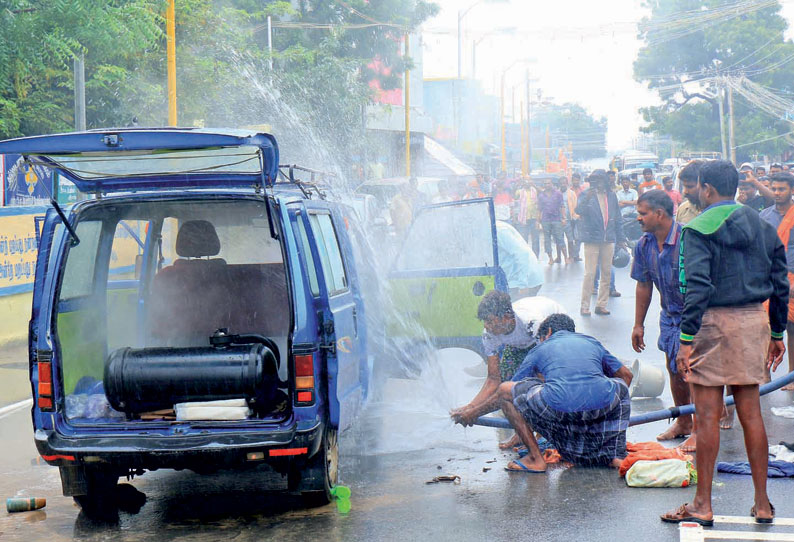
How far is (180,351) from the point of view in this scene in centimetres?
540

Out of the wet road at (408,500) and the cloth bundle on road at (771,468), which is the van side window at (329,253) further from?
the cloth bundle on road at (771,468)

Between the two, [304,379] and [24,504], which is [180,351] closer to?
[304,379]

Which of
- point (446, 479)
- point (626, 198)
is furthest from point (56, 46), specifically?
point (626, 198)

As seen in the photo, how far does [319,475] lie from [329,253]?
1.49 m

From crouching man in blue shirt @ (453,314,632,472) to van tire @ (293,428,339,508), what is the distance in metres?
1.34

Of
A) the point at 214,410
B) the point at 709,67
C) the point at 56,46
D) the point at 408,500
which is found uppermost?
the point at 709,67

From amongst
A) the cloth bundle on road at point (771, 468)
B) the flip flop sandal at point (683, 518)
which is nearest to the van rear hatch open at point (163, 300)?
the flip flop sandal at point (683, 518)

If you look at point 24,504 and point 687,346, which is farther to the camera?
point 24,504

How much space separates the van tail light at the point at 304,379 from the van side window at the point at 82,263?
1.45m

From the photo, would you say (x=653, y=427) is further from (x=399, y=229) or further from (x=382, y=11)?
(x=382, y=11)

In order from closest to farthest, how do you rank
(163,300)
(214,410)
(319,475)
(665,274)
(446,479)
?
(214,410), (319,475), (446,479), (163,300), (665,274)

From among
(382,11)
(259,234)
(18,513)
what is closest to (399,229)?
(259,234)

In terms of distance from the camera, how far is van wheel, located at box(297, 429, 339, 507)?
535 cm

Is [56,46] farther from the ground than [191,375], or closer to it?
farther from the ground
